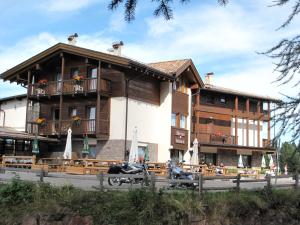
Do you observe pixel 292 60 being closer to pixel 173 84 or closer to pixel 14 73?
pixel 173 84

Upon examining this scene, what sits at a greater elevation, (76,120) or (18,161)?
(76,120)

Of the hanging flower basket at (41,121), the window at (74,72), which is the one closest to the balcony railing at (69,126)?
the hanging flower basket at (41,121)

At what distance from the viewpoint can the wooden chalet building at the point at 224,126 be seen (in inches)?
1686

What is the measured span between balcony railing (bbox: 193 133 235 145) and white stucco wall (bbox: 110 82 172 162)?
7.16 m

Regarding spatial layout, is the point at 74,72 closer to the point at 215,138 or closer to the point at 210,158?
the point at 215,138

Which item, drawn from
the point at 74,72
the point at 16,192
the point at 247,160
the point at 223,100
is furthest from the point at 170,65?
the point at 16,192

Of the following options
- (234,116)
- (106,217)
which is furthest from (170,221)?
(234,116)

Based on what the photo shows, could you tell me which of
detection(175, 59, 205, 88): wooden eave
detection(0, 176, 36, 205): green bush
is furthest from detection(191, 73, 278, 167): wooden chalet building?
detection(0, 176, 36, 205): green bush

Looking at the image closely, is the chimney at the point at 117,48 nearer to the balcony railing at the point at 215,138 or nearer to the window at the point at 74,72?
the window at the point at 74,72

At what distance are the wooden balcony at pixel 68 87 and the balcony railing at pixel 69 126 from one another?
195 cm

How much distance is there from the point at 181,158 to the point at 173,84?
5.85m

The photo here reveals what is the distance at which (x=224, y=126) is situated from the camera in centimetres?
4588

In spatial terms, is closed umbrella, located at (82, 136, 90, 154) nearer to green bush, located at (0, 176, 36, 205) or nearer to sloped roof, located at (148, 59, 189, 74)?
sloped roof, located at (148, 59, 189, 74)

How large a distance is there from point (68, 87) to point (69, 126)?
271 centimetres
